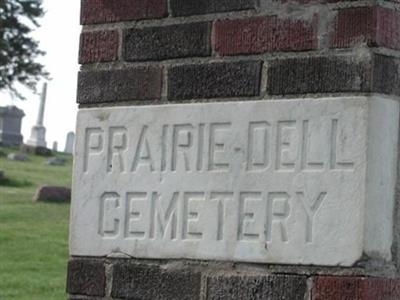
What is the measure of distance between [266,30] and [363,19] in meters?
0.25

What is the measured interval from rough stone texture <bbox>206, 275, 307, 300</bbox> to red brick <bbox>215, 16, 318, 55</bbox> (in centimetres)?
53

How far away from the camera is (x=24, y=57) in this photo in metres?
31.8

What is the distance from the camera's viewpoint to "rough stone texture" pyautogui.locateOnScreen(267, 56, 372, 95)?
7.61 ft

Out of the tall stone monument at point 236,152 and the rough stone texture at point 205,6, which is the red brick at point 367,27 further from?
the rough stone texture at point 205,6

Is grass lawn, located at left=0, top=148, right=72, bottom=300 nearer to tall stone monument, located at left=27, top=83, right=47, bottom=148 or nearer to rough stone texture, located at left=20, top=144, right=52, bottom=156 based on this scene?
rough stone texture, located at left=20, top=144, right=52, bottom=156

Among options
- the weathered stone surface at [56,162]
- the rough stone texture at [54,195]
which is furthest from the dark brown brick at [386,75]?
the weathered stone surface at [56,162]

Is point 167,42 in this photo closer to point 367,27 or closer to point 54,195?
point 367,27

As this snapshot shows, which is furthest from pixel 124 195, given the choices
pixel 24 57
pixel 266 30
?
pixel 24 57

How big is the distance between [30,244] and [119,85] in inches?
427

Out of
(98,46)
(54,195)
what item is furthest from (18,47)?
(98,46)

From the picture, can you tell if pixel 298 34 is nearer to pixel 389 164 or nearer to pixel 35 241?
pixel 389 164

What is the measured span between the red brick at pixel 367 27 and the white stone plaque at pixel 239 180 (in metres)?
0.13

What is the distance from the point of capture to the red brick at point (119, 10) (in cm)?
267

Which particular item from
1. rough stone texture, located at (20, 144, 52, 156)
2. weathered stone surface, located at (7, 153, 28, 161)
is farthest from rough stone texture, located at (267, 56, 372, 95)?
rough stone texture, located at (20, 144, 52, 156)
